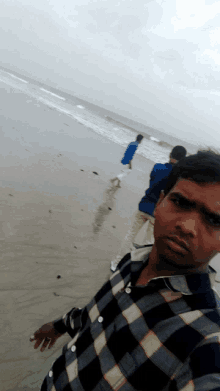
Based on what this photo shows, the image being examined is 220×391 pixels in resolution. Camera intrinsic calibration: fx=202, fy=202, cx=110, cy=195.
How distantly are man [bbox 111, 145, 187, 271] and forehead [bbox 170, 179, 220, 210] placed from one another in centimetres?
202

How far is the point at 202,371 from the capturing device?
0.68 metres

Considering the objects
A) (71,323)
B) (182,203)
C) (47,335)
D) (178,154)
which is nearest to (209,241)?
(182,203)

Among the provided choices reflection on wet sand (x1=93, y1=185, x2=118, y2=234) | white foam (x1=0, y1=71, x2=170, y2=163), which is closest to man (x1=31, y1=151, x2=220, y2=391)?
reflection on wet sand (x1=93, y1=185, x2=118, y2=234)

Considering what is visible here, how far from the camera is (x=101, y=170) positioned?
29.9 ft

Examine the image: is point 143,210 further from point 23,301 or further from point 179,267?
point 179,267

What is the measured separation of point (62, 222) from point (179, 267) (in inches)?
158

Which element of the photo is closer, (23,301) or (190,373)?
(190,373)

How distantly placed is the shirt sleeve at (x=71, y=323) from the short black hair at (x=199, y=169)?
1013mm

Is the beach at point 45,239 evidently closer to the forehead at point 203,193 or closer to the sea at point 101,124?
the forehead at point 203,193

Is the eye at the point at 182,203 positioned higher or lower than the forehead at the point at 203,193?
lower

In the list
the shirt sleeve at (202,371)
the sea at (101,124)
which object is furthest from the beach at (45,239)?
the sea at (101,124)

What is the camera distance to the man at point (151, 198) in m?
3.21

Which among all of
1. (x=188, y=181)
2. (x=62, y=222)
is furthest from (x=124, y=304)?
(x=62, y=222)

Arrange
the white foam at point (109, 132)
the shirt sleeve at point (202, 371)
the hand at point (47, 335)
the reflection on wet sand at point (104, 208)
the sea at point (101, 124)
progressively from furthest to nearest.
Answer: the sea at point (101, 124) < the white foam at point (109, 132) < the reflection on wet sand at point (104, 208) < the hand at point (47, 335) < the shirt sleeve at point (202, 371)
